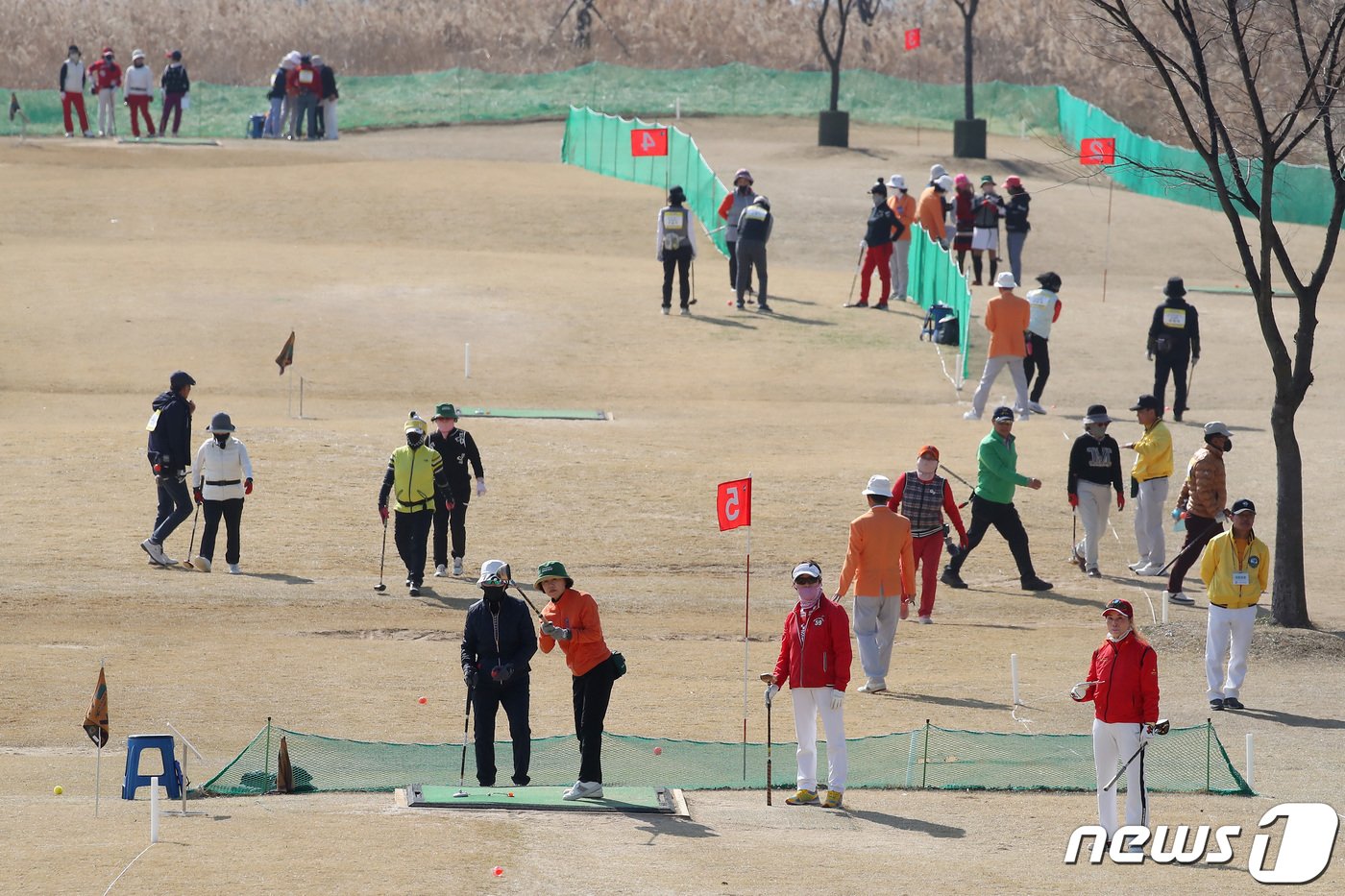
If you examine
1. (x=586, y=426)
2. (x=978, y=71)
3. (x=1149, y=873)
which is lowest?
(x=1149, y=873)

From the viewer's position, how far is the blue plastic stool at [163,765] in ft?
36.7

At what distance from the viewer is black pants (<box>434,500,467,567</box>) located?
1816cm

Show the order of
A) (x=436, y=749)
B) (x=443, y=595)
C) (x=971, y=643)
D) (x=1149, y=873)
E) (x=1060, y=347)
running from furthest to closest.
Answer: (x=1060, y=347), (x=443, y=595), (x=971, y=643), (x=436, y=749), (x=1149, y=873)

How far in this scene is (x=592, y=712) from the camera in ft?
38.4

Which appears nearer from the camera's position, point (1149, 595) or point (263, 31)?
point (1149, 595)

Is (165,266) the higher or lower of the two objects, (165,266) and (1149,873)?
the higher

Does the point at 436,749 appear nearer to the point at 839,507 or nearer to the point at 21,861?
the point at 21,861

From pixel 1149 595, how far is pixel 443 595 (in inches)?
281

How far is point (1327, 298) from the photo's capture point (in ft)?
119

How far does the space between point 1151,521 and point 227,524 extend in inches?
379

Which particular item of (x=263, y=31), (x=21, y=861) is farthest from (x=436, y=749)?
(x=263, y=31)

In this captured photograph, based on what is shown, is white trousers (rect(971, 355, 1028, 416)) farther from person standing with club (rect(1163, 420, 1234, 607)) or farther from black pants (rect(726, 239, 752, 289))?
black pants (rect(726, 239, 752, 289))

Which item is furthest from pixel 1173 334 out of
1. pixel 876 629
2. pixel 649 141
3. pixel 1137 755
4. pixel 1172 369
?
pixel 649 141

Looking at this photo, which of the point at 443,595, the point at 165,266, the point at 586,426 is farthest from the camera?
the point at 165,266
